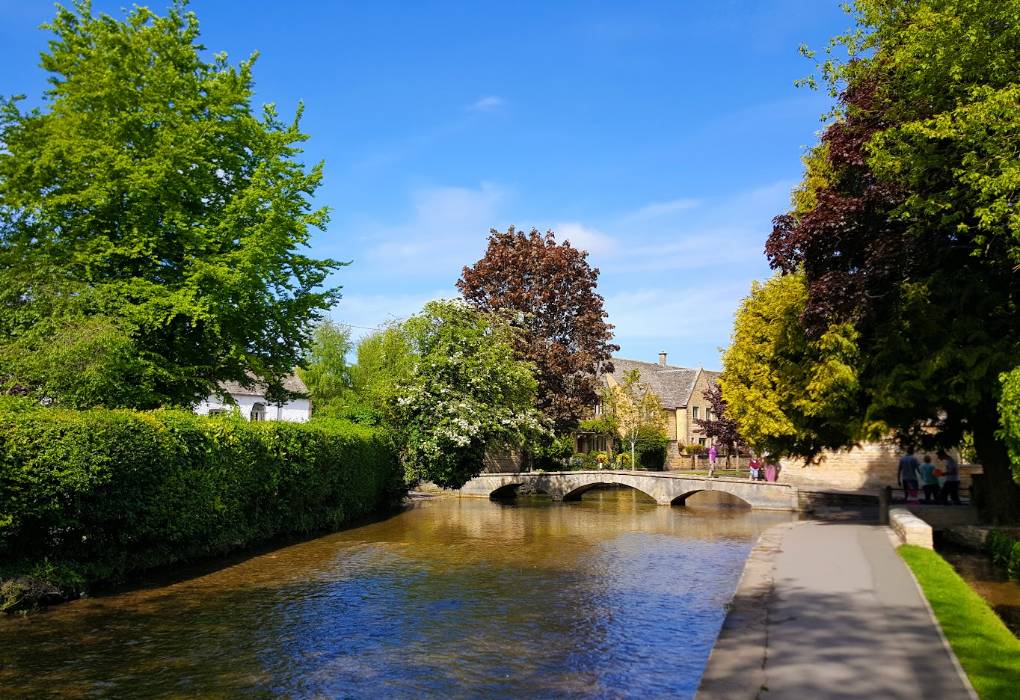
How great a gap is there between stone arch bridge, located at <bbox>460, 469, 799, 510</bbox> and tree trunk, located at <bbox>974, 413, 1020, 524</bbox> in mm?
12498

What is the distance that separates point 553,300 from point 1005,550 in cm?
3343

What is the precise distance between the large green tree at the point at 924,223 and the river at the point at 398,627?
748 cm

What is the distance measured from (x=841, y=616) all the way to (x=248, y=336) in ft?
67.9

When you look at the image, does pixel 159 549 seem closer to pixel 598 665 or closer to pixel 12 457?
pixel 12 457

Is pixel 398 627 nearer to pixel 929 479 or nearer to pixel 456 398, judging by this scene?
pixel 929 479

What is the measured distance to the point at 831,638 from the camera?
10.3 m

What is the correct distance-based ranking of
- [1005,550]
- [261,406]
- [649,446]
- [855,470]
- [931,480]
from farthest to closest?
1. [649,446]
2. [261,406]
3. [855,470]
4. [931,480]
5. [1005,550]

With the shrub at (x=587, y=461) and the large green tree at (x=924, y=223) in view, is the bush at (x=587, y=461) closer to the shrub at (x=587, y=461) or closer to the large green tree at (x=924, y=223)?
the shrub at (x=587, y=461)

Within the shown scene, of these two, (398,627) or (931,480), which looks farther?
(931,480)

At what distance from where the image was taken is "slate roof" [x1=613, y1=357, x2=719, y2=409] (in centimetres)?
7194

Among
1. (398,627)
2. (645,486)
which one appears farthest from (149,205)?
(645,486)

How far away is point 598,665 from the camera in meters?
11.1

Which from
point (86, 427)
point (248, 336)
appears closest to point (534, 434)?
point (248, 336)

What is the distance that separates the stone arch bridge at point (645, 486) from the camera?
3597 cm
